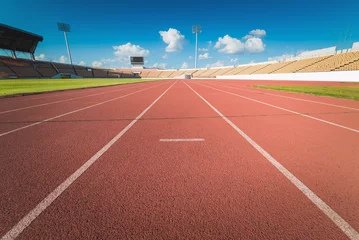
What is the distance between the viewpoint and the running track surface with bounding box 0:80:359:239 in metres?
1.63

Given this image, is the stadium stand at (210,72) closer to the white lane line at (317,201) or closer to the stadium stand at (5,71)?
the stadium stand at (5,71)

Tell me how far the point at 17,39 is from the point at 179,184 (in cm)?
6822

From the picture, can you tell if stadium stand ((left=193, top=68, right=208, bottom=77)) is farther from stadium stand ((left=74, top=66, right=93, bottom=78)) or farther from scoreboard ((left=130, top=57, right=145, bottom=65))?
stadium stand ((left=74, top=66, right=93, bottom=78))

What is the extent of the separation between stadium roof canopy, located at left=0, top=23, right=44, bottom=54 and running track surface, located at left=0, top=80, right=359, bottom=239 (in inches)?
2292

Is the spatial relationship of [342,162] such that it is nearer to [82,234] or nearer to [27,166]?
[82,234]

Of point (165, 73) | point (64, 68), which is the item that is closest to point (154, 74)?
point (165, 73)

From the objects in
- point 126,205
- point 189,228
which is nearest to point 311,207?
point 189,228

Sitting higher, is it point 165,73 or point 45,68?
point 45,68

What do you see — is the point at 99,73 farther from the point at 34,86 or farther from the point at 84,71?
the point at 34,86

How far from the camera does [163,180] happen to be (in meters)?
2.35

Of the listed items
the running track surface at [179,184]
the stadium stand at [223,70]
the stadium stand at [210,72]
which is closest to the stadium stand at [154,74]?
the stadium stand at [210,72]

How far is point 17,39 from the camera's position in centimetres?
4575

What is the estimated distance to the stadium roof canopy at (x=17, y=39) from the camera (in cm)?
4106

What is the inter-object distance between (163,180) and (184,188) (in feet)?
1.15
